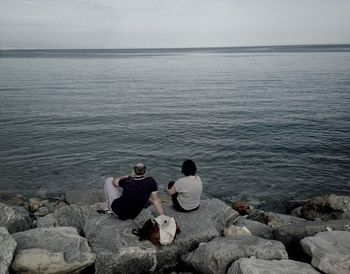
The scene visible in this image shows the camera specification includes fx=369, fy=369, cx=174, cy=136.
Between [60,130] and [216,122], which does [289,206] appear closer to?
[216,122]

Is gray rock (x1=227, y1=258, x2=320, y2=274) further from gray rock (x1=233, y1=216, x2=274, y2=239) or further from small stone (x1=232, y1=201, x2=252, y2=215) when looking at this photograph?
small stone (x1=232, y1=201, x2=252, y2=215)

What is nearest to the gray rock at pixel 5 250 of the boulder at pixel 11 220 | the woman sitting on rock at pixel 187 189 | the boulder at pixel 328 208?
the boulder at pixel 11 220

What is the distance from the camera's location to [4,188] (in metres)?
16.8

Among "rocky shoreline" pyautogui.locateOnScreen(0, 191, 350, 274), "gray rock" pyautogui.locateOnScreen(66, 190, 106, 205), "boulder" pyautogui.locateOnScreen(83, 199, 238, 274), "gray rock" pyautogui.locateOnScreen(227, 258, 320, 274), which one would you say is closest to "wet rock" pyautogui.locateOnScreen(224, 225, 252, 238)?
"rocky shoreline" pyautogui.locateOnScreen(0, 191, 350, 274)

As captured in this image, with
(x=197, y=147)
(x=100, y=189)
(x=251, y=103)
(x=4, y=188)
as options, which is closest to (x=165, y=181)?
(x=100, y=189)

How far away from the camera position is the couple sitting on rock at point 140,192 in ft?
31.9

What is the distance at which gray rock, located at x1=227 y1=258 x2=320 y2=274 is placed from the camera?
24.5ft

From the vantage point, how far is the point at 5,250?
307 inches

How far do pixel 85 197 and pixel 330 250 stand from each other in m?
10.0

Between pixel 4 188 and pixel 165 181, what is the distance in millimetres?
7338

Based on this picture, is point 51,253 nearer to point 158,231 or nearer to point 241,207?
point 158,231

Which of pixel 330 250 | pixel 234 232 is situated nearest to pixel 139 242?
pixel 234 232

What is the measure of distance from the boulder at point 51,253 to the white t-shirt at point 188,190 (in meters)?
3.00

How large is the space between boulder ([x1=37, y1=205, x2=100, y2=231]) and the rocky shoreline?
0.72 m
